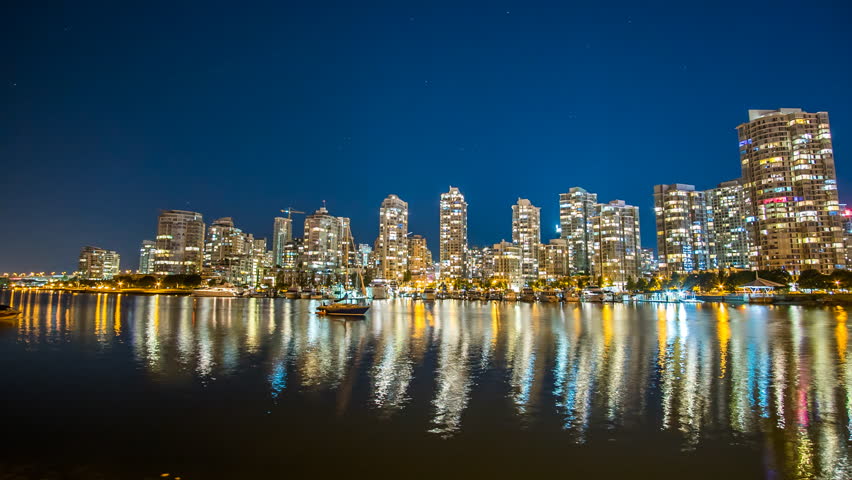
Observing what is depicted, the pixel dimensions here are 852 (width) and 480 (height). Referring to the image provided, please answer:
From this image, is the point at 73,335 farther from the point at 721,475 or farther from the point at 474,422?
the point at 721,475

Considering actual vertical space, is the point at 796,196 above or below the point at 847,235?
above

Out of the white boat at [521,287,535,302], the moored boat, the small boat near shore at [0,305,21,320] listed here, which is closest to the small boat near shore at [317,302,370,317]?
the moored boat

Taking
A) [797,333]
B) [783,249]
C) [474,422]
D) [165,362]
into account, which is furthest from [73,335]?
[783,249]

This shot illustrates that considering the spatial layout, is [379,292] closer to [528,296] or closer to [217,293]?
[528,296]

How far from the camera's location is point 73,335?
127 feet

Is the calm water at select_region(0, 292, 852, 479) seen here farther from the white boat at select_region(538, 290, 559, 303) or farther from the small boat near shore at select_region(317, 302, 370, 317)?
the white boat at select_region(538, 290, 559, 303)

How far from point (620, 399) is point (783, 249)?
563ft

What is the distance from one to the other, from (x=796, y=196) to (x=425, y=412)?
18224 centimetres

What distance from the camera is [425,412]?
15492 mm

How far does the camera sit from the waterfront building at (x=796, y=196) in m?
149

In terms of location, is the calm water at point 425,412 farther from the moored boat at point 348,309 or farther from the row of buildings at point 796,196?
the row of buildings at point 796,196

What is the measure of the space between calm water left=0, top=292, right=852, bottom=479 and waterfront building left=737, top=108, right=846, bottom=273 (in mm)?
150813

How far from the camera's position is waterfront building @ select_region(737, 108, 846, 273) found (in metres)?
149

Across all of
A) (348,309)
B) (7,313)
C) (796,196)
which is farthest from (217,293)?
(796,196)
